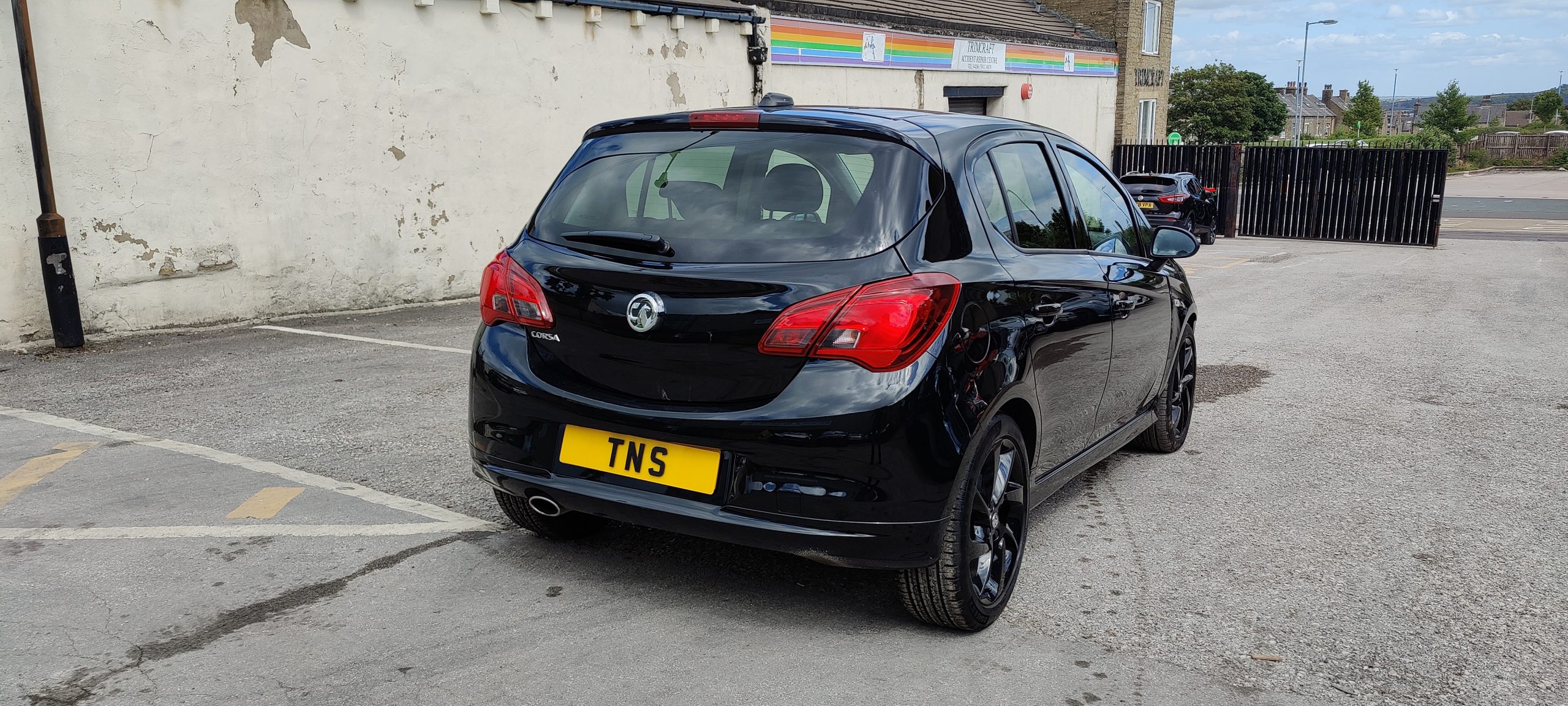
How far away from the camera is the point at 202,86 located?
30.0ft

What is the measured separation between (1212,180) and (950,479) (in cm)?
2346

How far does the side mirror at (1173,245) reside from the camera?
16.7 feet

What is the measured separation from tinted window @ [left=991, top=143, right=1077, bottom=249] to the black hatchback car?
20mm

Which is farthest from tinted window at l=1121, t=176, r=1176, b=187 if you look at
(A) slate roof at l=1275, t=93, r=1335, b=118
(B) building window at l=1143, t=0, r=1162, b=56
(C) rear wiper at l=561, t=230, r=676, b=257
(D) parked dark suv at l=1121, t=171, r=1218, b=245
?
(A) slate roof at l=1275, t=93, r=1335, b=118

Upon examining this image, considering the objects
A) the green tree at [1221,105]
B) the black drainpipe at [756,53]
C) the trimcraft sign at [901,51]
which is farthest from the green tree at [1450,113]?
the black drainpipe at [756,53]

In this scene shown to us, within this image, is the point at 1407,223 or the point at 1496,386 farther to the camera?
the point at 1407,223

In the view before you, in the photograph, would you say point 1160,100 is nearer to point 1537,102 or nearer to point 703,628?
point 703,628

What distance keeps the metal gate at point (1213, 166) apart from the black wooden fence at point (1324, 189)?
2 cm

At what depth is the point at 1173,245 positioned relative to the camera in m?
5.12

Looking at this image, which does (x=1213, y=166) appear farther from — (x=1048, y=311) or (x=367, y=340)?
(x=1048, y=311)

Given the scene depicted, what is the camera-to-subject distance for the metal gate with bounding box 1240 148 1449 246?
2252cm

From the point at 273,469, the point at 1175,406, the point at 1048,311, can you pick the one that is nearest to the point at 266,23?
the point at 273,469

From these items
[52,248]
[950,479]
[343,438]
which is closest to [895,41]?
[52,248]

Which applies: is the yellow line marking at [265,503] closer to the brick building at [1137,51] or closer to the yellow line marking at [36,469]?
the yellow line marking at [36,469]
